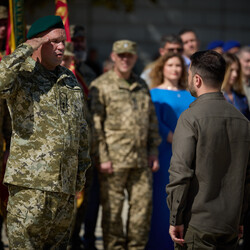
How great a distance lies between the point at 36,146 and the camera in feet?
12.3

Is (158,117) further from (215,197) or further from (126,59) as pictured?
(215,197)

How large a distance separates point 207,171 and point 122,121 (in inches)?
96.5

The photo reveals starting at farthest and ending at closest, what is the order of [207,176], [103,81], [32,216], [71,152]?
[103,81] → [71,152] → [32,216] → [207,176]

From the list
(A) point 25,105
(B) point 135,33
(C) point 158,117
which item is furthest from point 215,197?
(B) point 135,33

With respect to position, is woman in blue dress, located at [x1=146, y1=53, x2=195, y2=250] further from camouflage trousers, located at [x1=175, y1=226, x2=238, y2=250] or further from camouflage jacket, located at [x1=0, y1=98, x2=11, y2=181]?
camouflage trousers, located at [x1=175, y1=226, x2=238, y2=250]

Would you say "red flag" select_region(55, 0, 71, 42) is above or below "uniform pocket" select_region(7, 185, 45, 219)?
above

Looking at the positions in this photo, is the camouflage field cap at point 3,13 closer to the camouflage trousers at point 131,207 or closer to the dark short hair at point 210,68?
the camouflage trousers at point 131,207

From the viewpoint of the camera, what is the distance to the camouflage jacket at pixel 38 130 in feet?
12.2

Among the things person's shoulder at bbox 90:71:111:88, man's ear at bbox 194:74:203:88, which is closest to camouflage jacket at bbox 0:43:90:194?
man's ear at bbox 194:74:203:88

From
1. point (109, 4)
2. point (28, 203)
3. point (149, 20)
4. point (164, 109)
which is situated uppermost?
point (109, 4)

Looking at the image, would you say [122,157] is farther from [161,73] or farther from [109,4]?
[109,4]

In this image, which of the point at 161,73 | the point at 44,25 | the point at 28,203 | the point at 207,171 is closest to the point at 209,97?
the point at 207,171

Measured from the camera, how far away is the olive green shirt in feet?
10.9

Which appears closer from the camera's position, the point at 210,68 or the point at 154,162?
the point at 210,68
